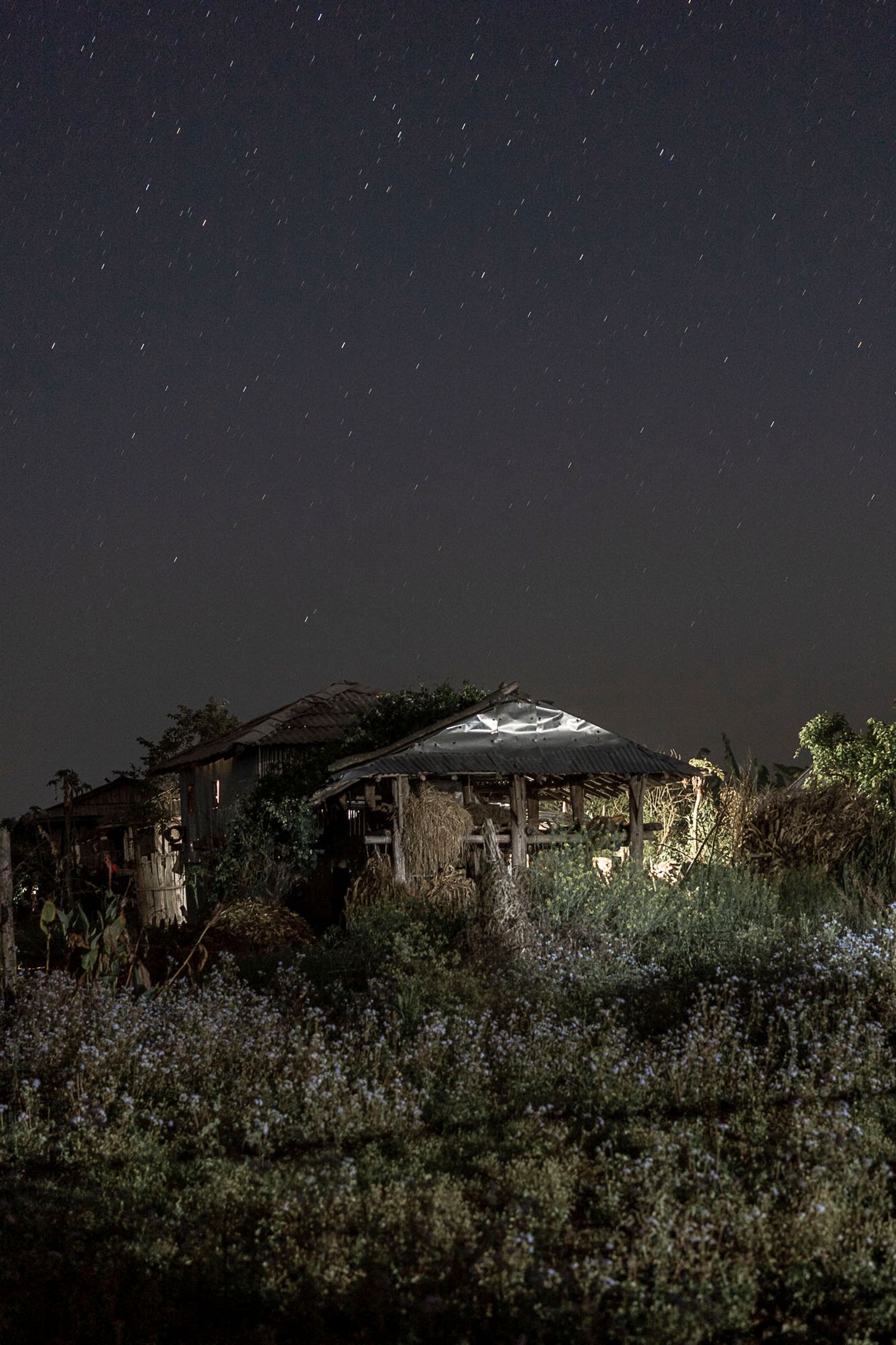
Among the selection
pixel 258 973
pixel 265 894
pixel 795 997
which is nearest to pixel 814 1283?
pixel 795 997

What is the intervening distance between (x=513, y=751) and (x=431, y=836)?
7.62 ft

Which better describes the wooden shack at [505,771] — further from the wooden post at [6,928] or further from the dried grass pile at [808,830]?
the wooden post at [6,928]

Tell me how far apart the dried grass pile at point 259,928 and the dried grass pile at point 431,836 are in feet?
5.51

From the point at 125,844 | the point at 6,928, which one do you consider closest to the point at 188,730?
the point at 125,844

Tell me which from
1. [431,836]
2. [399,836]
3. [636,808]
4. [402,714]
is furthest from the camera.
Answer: [402,714]

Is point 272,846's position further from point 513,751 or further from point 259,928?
point 259,928

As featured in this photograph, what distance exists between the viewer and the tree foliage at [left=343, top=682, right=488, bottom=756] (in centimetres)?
2338

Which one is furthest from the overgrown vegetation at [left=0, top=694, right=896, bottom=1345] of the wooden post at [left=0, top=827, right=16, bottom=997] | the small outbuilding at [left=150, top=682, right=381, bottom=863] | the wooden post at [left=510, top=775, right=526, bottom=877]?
the small outbuilding at [left=150, top=682, right=381, bottom=863]

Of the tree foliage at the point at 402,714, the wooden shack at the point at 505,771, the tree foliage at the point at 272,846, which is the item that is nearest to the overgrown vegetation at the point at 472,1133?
the wooden shack at the point at 505,771

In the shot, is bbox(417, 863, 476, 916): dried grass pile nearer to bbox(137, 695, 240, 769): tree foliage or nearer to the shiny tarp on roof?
the shiny tarp on roof

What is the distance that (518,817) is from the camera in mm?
15641

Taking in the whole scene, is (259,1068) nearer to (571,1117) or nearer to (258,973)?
(571,1117)

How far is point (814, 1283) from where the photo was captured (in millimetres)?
4398

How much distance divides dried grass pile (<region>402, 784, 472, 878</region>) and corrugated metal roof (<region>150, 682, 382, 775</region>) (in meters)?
12.8
